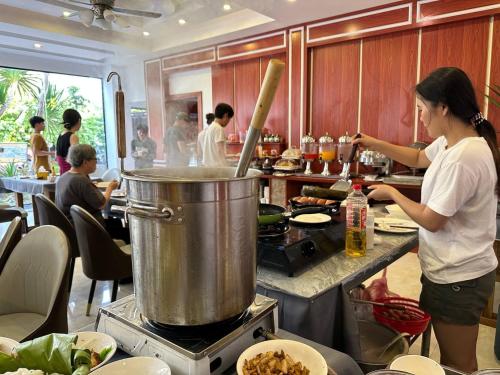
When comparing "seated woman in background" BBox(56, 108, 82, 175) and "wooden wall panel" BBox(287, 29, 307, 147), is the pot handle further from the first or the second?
"wooden wall panel" BBox(287, 29, 307, 147)

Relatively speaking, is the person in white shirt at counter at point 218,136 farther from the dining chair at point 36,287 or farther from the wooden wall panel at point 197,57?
the dining chair at point 36,287

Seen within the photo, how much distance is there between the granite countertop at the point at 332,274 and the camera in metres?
1.05

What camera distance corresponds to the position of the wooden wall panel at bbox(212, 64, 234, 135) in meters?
5.83

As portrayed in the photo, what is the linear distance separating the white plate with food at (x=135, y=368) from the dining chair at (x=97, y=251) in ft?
5.59

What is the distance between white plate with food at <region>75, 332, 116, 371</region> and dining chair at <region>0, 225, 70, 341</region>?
785 mm

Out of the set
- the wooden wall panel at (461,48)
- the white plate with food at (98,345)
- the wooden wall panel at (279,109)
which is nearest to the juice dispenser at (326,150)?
the wooden wall panel at (279,109)

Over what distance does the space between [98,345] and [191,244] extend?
0.33m

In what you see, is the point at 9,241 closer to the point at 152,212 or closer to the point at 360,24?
the point at 152,212

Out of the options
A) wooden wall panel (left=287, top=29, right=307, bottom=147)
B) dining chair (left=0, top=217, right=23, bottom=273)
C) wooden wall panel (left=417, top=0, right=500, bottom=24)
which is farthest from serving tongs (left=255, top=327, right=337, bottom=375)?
wooden wall panel (left=287, top=29, right=307, bottom=147)

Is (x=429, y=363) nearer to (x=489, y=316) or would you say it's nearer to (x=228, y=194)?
(x=228, y=194)

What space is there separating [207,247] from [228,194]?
0.35 ft

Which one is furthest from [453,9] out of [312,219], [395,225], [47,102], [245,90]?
[47,102]

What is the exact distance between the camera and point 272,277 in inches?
44.4

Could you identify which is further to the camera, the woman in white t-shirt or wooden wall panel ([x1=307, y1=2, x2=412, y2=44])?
wooden wall panel ([x1=307, y1=2, x2=412, y2=44])
